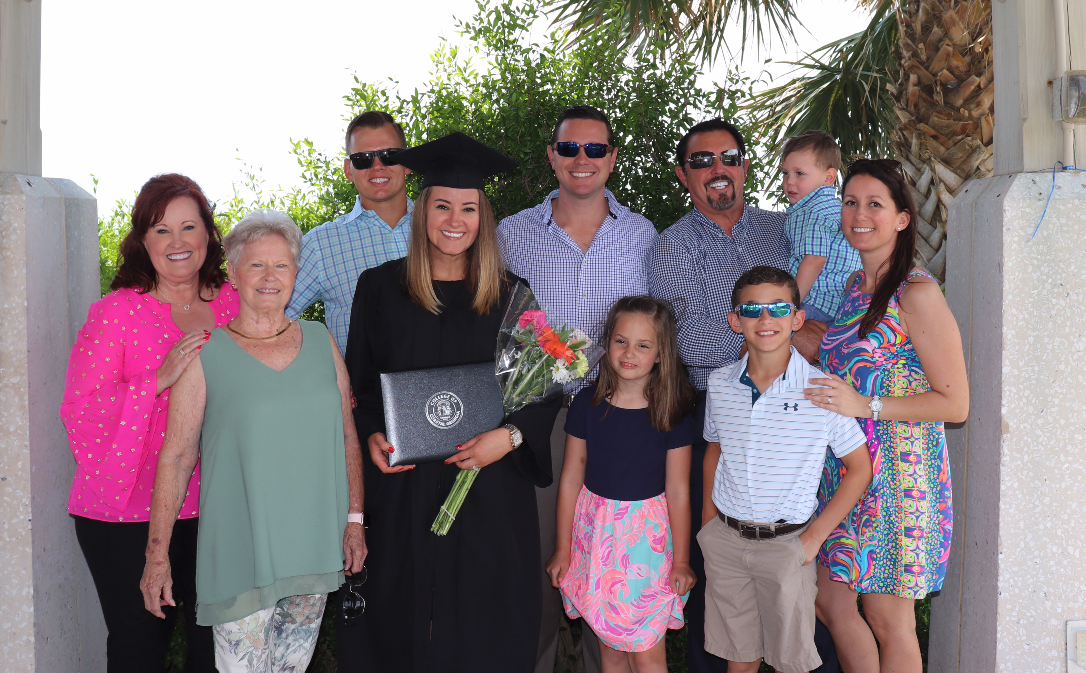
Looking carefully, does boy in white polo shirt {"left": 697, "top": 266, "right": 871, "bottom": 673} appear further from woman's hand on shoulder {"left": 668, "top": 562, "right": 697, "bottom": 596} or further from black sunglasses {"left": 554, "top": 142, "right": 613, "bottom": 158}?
black sunglasses {"left": 554, "top": 142, "right": 613, "bottom": 158}

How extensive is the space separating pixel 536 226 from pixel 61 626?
9.59 ft

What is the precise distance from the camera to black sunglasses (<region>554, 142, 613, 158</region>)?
4.09 m

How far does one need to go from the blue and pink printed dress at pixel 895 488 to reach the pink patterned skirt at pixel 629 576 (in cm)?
75

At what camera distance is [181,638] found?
4762 mm

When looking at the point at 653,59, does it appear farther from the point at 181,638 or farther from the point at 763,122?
the point at 181,638

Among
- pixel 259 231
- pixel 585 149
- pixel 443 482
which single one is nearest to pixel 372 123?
pixel 585 149

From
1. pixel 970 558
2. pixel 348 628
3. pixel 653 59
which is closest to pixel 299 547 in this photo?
pixel 348 628

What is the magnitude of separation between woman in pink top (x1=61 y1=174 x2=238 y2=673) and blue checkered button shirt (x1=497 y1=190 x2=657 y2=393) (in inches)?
62.6

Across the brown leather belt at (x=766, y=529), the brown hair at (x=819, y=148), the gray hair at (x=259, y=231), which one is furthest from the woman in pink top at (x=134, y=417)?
the brown hair at (x=819, y=148)

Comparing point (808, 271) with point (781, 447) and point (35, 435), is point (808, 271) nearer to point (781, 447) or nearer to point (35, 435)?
point (781, 447)

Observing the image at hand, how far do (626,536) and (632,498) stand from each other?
166mm

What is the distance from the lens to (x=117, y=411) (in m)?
2.91

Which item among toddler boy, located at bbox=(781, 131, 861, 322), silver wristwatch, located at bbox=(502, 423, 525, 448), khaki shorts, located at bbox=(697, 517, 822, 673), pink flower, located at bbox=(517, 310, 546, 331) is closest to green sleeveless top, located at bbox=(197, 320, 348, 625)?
silver wristwatch, located at bbox=(502, 423, 525, 448)

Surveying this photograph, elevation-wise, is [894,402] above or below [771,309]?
below
